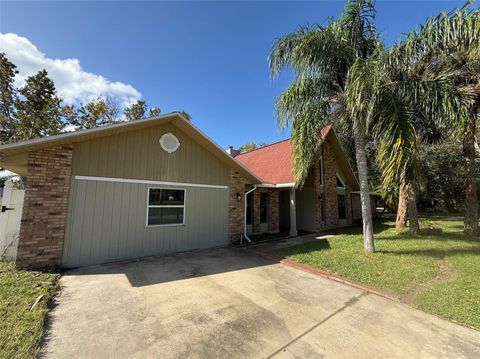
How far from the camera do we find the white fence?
264 inches

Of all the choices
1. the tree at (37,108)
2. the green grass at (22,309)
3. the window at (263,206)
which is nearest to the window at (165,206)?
the green grass at (22,309)

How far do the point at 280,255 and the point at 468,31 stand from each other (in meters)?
8.27

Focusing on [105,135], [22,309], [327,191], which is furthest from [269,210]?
[22,309]

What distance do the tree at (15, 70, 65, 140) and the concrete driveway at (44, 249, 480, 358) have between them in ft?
64.6

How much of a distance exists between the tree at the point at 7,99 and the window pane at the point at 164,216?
19.5 metres

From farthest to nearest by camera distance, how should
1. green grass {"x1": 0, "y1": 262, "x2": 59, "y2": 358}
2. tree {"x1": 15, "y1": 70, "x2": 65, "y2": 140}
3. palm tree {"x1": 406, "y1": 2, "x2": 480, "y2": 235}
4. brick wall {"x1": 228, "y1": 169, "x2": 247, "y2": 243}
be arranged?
tree {"x1": 15, "y1": 70, "x2": 65, "y2": 140}, brick wall {"x1": 228, "y1": 169, "x2": 247, "y2": 243}, palm tree {"x1": 406, "y1": 2, "x2": 480, "y2": 235}, green grass {"x1": 0, "y1": 262, "x2": 59, "y2": 358}

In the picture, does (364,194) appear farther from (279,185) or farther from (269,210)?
(269,210)

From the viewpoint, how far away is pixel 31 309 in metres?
3.96

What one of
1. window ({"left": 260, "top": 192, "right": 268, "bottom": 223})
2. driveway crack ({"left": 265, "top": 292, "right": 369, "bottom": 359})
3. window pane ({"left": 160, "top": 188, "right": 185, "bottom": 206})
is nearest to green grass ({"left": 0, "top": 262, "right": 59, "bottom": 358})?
driveway crack ({"left": 265, "top": 292, "right": 369, "bottom": 359})

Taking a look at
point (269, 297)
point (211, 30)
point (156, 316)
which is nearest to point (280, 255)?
point (269, 297)

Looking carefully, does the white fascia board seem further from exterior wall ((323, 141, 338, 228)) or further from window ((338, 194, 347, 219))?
window ((338, 194, 347, 219))

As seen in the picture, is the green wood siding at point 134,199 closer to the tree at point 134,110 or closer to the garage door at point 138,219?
the garage door at point 138,219

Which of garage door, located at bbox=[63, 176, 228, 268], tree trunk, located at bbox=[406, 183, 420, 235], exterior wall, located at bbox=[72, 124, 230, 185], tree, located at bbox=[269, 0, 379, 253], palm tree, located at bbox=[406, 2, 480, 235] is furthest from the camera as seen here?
tree trunk, located at bbox=[406, 183, 420, 235]

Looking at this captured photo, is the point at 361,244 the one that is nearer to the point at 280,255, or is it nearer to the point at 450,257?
the point at 450,257
